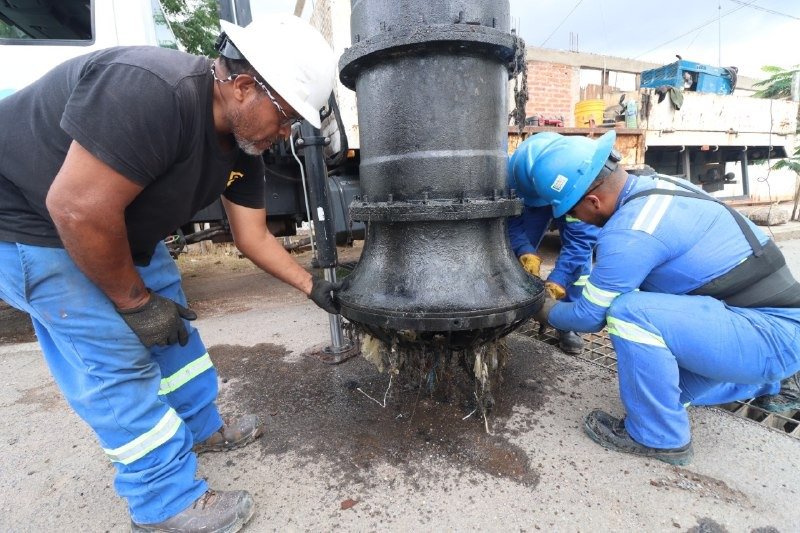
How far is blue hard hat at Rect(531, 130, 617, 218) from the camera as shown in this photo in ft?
5.87

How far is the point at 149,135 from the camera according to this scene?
1140 millimetres

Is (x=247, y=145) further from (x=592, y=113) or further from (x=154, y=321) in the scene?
(x=592, y=113)

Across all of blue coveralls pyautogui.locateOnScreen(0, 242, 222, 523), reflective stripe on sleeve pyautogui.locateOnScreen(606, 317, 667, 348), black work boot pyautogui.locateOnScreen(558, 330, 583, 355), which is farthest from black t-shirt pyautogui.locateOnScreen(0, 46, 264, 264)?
A: black work boot pyautogui.locateOnScreen(558, 330, 583, 355)

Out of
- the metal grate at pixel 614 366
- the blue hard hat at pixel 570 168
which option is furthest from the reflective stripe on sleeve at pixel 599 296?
the metal grate at pixel 614 366

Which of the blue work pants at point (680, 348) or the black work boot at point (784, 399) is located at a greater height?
the blue work pants at point (680, 348)

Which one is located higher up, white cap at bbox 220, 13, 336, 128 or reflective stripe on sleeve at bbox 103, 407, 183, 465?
white cap at bbox 220, 13, 336, 128

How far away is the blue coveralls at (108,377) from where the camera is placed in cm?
130

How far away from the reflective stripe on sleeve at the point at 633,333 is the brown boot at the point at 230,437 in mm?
1632

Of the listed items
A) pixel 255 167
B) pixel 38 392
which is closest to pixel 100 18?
pixel 255 167

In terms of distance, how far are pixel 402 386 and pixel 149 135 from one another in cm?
168

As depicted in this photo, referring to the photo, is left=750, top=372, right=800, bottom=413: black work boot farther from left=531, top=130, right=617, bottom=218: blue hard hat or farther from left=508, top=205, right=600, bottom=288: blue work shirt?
left=531, top=130, right=617, bottom=218: blue hard hat

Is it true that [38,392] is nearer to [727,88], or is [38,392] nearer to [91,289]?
[91,289]

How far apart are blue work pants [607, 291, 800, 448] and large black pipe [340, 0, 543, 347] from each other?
0.40 m

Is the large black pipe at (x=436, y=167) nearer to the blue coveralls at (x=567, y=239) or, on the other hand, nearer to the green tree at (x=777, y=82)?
the blue coveralls at (x=567, y=239)
